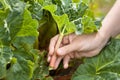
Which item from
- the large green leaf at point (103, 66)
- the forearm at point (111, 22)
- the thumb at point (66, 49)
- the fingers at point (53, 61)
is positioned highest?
the forearm at point (111, 22)

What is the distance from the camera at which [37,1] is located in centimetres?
105

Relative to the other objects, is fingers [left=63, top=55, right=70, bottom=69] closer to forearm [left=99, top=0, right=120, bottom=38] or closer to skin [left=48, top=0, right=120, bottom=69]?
skin [left=48, top=0, right=120, bottom=69]

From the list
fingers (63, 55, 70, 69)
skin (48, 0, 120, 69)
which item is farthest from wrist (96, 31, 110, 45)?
fingers (63, 55, 70, 69)

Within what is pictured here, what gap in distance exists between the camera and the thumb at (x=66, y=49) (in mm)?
1006

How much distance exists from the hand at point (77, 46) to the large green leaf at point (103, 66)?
2cm

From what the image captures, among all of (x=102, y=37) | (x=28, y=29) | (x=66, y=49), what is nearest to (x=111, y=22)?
(x=102, y=37)

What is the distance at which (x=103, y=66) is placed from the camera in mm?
1099

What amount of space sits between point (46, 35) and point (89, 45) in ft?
0.51

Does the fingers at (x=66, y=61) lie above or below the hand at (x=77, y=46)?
below

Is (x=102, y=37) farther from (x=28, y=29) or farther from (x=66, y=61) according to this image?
(x=28, y=29)

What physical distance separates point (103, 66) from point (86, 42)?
4.1 inches

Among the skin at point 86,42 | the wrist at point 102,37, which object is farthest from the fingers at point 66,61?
the wrist at point 102,37

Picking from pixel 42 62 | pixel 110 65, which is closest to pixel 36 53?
pixel 42 62

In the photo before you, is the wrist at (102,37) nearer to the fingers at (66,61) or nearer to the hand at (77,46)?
the hand at (77,46)
